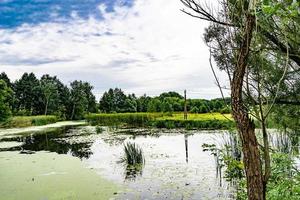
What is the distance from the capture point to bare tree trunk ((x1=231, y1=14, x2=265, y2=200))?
68.4 inches

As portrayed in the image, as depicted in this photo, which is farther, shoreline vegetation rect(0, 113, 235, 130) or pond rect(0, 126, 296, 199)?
shoreline vegetation rect(0, 113, 235, 130)

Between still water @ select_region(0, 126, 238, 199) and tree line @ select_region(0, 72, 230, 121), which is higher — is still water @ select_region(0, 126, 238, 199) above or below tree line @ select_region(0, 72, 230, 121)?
below

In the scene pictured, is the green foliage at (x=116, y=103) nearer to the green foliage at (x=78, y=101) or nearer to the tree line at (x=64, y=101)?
the tree line at (x=64, y=101)

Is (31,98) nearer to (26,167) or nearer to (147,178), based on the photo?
(26,167)

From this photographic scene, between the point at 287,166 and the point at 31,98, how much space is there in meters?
47.0

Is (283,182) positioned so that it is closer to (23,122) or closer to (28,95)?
(23,122)

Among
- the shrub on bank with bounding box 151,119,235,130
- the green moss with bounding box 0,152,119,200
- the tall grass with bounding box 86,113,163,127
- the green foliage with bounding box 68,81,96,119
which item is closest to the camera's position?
the green moss with bounding box 0,152,119,200

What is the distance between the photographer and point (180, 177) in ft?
27.5

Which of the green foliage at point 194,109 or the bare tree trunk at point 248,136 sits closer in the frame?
the bare tree trunk at point 248,136

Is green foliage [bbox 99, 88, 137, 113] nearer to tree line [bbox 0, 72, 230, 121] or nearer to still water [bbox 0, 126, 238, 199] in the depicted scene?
tree line [bbox 0, 72, 230, 121]

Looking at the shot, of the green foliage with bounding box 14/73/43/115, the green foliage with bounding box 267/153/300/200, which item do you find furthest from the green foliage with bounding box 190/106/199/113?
the green foliage with bounding box 267/153/300/200

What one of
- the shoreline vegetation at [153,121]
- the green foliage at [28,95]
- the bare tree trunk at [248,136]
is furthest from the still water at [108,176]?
the green foliage at [28,95]

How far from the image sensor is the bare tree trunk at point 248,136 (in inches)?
68.4

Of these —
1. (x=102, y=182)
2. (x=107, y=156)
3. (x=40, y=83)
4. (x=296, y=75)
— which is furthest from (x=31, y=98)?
(x=296, y=75)
